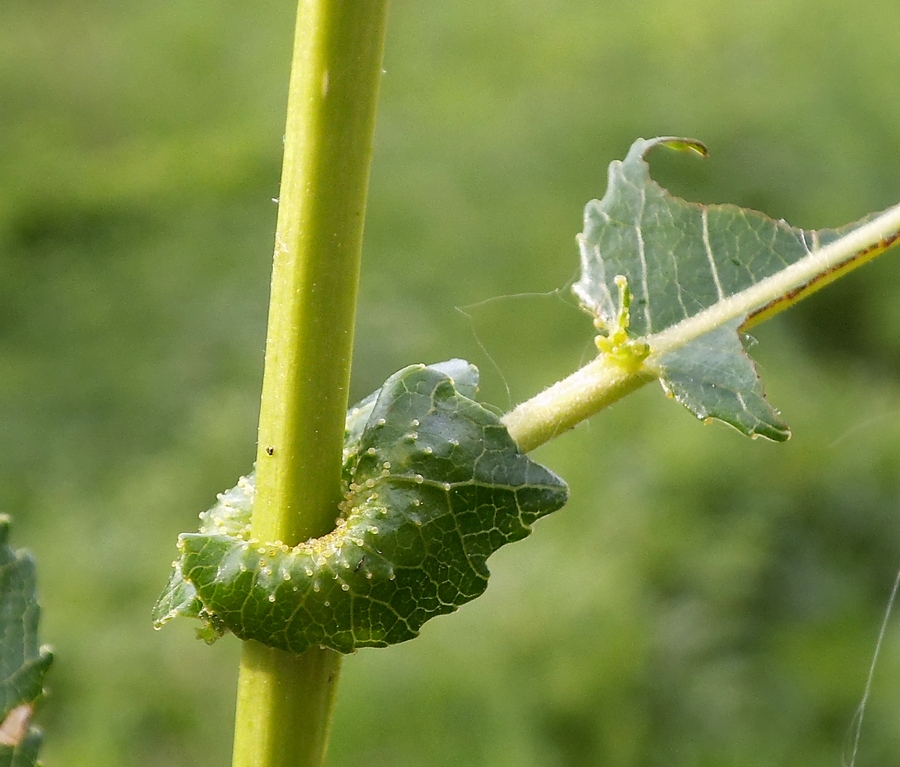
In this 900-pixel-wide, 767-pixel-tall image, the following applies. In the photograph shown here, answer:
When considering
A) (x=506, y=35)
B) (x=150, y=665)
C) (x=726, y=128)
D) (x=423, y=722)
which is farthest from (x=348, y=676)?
(x=506, y=35)

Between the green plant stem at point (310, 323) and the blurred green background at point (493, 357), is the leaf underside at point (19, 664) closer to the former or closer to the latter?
the green plant stem at point (310, 323)

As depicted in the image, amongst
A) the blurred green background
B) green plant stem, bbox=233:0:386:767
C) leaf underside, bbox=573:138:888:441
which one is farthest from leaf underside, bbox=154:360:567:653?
the blurred green background

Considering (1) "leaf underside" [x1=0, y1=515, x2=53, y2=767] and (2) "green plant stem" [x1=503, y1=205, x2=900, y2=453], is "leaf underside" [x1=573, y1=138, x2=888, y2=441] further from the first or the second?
(1) "leaf underside" [x1=0, y1=515, x2=53, y2=767]

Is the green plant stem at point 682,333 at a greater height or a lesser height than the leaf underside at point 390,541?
greater

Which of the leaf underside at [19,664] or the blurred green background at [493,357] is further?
the blurred green background at [493,357]

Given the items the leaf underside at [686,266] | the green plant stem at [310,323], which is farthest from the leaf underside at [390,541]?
the leaf underside at [686,266]

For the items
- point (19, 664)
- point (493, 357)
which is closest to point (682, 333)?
→ point (19, 664)

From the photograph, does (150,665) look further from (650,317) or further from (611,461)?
(650,317)
